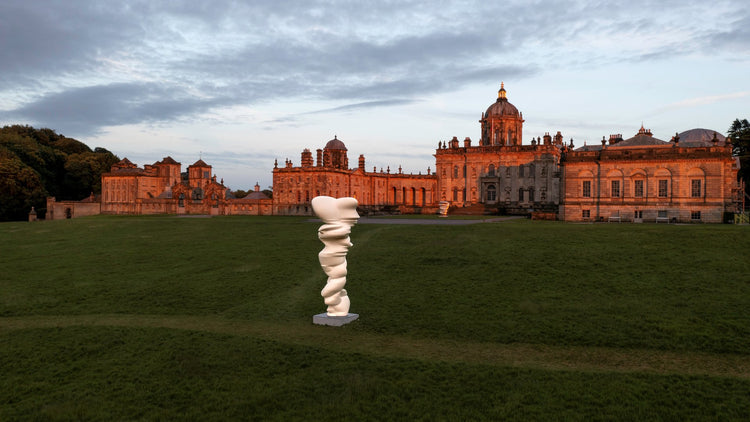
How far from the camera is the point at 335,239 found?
13367 millimetres

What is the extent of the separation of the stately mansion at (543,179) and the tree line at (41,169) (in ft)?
112

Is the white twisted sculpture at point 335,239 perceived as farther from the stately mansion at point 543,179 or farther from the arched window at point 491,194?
the arched window at point 491,194

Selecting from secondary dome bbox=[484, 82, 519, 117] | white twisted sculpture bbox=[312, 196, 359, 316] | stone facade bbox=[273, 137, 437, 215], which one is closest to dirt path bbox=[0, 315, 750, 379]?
white twisted sculpture bbox=[312, 196, 359, 316]

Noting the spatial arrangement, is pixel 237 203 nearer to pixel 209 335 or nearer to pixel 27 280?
pixel 27 280

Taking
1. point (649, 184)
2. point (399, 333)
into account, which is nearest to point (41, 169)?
point (649, 184)

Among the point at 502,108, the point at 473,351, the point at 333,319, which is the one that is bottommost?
the point at 473,351

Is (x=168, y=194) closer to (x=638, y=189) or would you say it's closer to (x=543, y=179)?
(x=543, y=179)

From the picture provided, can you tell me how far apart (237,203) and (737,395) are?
7033 cm

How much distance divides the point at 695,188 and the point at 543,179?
27.2 meters

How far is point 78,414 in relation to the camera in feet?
26.9

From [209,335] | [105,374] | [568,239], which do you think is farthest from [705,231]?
[105,374]

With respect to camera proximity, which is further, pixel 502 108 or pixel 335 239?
pixel 502 108

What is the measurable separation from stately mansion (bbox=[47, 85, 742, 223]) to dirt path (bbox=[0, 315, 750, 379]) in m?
33.7

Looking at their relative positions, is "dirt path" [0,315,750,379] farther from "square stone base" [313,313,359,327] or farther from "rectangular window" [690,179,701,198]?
"rectangular window" [690,179,701,198]
